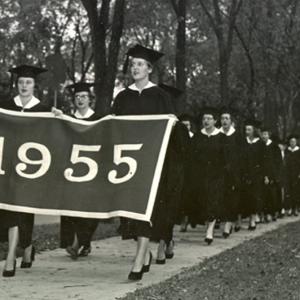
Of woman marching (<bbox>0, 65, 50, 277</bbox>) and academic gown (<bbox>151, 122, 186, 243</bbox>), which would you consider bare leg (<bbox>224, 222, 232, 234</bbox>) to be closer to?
academic gown (<bbox>151, 122, 186, 243</bbox>)

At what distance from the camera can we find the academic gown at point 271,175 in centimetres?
1848

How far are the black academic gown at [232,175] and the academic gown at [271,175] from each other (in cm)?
312

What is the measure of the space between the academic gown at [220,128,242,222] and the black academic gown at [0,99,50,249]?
5416 millimetres

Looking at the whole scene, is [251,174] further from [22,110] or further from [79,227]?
[22,110]

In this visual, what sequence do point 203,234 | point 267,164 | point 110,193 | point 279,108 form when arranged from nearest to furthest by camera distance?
point 110,193, point 203,234, point 267,164, point 279,108

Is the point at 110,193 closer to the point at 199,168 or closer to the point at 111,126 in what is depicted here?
the point at 111,126

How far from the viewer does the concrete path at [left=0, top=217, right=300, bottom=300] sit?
7258 mm

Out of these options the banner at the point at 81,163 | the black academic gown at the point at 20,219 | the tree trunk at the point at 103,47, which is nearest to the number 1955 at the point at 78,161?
the banner at the point at 81,163

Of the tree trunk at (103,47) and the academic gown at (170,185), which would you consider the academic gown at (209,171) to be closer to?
the tree trunk at (103,47)

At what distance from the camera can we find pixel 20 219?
8.47 meters

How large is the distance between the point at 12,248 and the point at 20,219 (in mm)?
320

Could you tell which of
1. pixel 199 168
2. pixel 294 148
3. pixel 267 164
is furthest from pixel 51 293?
pixel 294 148

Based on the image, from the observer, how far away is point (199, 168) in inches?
542

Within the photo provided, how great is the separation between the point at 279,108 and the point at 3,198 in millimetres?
34211
